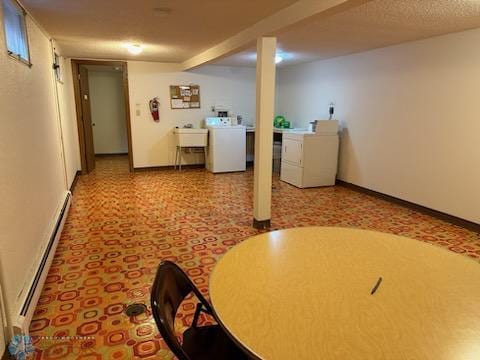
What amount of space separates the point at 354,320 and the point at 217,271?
0.57 m

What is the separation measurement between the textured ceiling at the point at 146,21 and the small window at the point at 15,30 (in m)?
0.15

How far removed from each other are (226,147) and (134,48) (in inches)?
101

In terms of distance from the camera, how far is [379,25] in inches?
143

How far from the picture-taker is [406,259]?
5.16 ft

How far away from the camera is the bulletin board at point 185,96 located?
279 inches

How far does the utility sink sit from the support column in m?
3.38

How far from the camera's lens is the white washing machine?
6.82 m

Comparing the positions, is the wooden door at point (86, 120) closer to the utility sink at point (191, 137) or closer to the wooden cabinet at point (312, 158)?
the utility sink at point (191, 137)

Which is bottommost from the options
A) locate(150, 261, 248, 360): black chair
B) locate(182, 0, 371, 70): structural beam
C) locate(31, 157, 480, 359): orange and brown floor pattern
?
locate(31, 157, 480, 359): orange and brown floor pattern

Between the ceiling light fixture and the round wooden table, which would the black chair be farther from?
the ceiling light fixture

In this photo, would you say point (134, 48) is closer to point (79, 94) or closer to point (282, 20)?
point (79, 94)

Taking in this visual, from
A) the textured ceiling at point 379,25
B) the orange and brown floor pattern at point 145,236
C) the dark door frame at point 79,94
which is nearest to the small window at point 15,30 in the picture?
the orange and brown floor pattern at point 145,236

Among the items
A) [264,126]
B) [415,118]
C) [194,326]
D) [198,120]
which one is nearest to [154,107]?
[198,120]

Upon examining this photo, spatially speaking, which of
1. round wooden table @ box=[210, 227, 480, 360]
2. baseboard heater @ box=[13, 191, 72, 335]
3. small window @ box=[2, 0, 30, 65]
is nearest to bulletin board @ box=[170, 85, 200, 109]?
baseboard heater @ box=[13, 191, 72, 335]
